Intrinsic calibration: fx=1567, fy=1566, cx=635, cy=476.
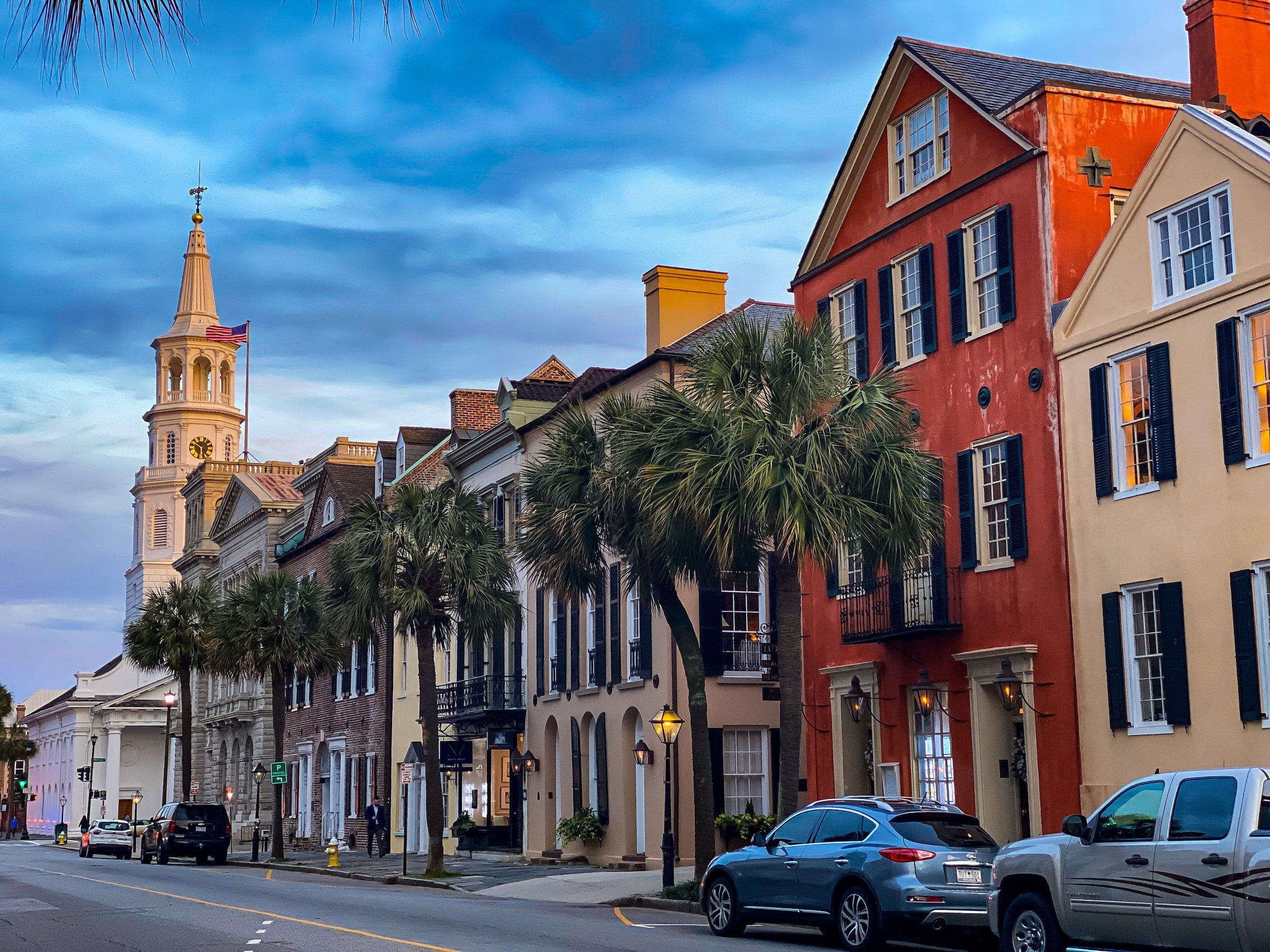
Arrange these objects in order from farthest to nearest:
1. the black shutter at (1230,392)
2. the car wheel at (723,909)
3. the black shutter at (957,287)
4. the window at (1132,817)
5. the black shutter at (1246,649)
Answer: the black shutter at (957,287)
the black shutter at (1230,392)
the black shutter at (1246,649)
the car wheel at (723,909)
the window at (1132,817)

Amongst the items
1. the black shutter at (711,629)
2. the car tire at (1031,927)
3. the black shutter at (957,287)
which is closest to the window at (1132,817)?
the car tire at (1031,927)

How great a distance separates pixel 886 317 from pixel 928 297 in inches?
54.2

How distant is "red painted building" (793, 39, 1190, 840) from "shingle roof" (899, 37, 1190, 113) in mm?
59

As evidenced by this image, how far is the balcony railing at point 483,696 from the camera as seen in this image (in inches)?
1602

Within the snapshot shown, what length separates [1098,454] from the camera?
73.4 feet

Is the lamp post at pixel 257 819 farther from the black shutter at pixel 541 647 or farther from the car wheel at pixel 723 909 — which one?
the car wheel at pixel 723 909

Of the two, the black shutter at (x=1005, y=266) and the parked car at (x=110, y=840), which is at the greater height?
the black shutter at (x=1005, y=266)

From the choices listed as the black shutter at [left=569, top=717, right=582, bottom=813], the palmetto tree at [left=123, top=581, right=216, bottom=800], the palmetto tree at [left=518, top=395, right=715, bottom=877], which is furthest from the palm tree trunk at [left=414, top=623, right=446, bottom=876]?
the palmetto tree at [left=123, top=581, right=216, bottom=800]

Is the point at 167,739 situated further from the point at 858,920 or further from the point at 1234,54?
the point at 858,920

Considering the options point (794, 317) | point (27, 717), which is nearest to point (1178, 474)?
point (794, 317)

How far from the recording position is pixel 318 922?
1984 centimetres

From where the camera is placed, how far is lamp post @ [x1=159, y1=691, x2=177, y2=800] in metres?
61.4

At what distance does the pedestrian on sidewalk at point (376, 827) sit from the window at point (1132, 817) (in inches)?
1332

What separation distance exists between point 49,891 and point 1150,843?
864 inches
